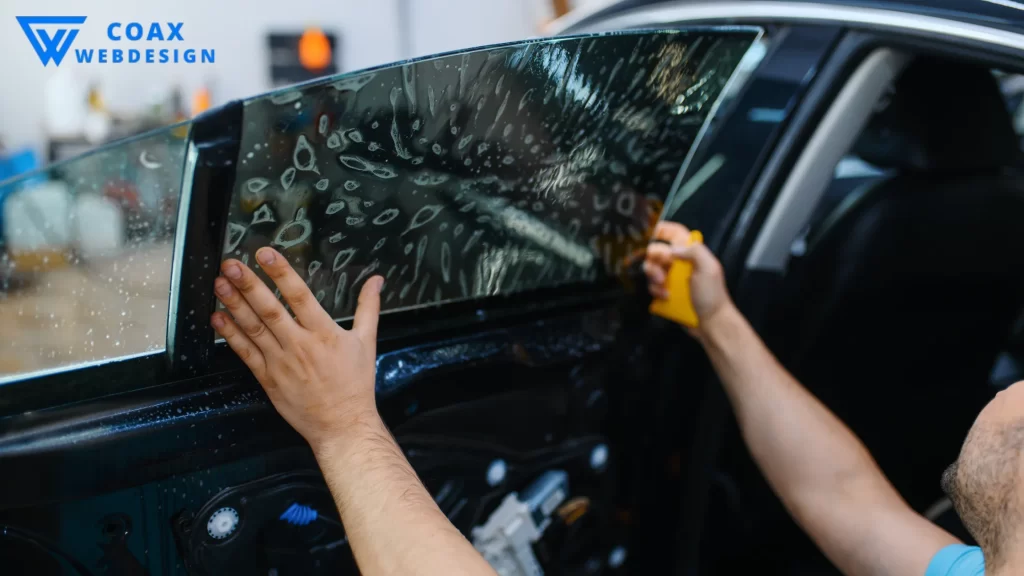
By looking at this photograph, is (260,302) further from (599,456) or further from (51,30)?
(599,456)

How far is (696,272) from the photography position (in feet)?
4.63

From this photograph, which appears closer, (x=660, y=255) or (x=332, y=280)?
(x=332, y=280)

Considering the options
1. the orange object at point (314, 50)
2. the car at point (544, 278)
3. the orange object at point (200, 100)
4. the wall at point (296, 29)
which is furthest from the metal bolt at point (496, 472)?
the orange object at point (314, 50)

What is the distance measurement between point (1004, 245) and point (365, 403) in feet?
5.05

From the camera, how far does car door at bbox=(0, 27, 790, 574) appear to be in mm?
865

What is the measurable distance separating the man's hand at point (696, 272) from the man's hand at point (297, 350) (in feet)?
2.11

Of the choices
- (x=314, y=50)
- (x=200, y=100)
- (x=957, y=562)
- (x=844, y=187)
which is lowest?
(x=957, y=562)

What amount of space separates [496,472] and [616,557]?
0.42 meters

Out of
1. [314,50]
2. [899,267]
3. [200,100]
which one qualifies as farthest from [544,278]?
[314,50]

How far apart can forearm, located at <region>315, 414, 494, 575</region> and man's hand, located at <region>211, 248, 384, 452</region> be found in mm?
28

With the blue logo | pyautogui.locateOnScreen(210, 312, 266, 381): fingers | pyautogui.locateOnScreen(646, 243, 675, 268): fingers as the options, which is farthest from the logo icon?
pyautogui.locateOnScreen(646, 243, 675, 268): fingers

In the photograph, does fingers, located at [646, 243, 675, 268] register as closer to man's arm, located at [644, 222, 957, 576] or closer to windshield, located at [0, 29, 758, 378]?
man's arm, located at [644, 222, 957, 576]

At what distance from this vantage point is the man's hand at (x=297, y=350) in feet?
2.93

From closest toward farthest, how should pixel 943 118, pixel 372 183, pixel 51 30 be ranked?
pixel 51 30 → pixel 372 183 → pixel 943 118
